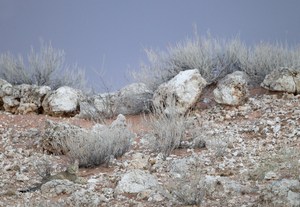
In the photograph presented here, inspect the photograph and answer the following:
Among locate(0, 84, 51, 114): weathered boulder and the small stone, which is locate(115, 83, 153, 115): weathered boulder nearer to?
locate(0, 84, 51, 114): weathered boulder

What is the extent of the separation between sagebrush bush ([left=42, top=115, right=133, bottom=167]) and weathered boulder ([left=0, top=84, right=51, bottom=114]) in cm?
338

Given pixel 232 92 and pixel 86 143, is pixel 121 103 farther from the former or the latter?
pixel 86 143

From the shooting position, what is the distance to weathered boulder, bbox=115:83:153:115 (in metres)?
10.4

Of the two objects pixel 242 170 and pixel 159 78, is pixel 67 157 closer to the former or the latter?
pixel 242 170

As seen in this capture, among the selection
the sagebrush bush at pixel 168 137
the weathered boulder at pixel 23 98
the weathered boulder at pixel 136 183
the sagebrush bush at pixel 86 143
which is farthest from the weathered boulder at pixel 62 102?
the weathered boulder at pixel 136 183

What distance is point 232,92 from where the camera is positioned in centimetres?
930

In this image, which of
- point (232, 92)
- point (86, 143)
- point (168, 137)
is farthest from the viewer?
point (232, 92)

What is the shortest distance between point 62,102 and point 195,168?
5667 mm

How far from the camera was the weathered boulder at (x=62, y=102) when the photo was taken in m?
10.5

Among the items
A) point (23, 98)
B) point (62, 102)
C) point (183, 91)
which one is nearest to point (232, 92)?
point (183, 91)

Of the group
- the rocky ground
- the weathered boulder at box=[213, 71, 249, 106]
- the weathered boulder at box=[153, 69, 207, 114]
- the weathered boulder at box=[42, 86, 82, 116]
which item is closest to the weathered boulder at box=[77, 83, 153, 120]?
the weathered boulder at box=[42, 86, 82, 116]

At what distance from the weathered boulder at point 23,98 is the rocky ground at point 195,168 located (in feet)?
5.65

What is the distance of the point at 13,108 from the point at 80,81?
92.1 inches

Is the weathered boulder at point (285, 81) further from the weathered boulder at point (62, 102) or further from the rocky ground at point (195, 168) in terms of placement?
the weathered boulder at point (62, 102)
